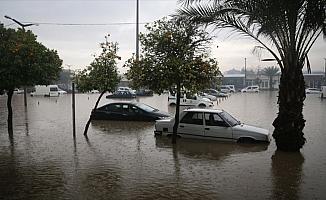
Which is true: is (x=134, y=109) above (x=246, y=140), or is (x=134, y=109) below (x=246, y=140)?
above

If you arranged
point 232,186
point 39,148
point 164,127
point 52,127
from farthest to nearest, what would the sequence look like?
point 52,127 → point 164,127 → point 39,148 → point 232,186

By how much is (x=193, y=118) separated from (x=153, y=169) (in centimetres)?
465

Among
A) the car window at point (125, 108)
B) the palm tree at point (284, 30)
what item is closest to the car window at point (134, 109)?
the car window at point (125, 108)

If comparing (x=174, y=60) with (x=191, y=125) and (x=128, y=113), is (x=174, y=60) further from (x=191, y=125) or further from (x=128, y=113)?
(x=128, y=113)

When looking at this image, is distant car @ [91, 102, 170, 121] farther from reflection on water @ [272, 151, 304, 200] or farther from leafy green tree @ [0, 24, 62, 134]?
reflection on water @ [272, 151, 304, 200]

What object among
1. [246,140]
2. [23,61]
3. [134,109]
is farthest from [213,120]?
[23,61]

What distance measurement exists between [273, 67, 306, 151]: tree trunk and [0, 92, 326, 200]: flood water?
1.45ft

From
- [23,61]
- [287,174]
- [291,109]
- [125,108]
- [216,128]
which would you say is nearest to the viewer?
[287,174]

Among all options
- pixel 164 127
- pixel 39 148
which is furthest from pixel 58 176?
pixel 164 127

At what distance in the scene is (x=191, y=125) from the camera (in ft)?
45.1

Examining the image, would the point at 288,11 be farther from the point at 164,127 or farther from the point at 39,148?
the point at 39,148

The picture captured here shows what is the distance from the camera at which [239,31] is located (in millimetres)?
11852

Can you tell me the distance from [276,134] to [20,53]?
10679 mm

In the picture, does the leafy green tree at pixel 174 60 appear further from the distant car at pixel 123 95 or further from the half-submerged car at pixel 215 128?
the distant car at pixel 123 95
